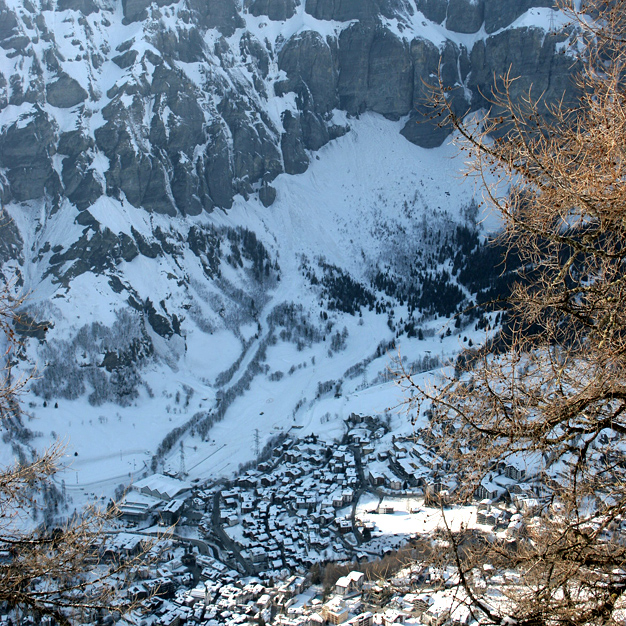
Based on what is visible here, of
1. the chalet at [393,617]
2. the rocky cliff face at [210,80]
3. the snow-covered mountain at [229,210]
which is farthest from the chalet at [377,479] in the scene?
the rocky cliff face at [210,80]

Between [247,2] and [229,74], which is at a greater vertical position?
[247,2]

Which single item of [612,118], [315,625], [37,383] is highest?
[612,118]

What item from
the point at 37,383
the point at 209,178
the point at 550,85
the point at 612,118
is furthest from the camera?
the point at 550,85

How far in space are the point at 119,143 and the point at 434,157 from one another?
2955 inches

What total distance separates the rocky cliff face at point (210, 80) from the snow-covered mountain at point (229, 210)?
40cm

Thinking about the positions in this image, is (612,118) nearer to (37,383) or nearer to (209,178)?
(37,383)

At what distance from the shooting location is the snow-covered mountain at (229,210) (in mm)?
68812

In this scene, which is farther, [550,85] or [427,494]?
[550,85]

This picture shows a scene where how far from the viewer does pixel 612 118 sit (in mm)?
4941

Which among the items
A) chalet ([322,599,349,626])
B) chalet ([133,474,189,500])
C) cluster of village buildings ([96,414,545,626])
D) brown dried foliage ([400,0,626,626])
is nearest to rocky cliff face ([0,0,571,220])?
cluster of village buildings ([96,414,545,626])

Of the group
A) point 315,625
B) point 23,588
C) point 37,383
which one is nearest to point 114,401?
point 37,383

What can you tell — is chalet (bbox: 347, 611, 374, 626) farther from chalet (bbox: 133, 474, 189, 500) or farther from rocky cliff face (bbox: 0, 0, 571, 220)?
rocky cliff face (bbox: 0, 0, 571, 220)

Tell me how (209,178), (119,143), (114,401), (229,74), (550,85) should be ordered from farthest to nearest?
(550,85)
(229,74)
(209,178)
(119,143)
(114,401)

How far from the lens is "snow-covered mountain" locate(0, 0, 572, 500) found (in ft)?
226
